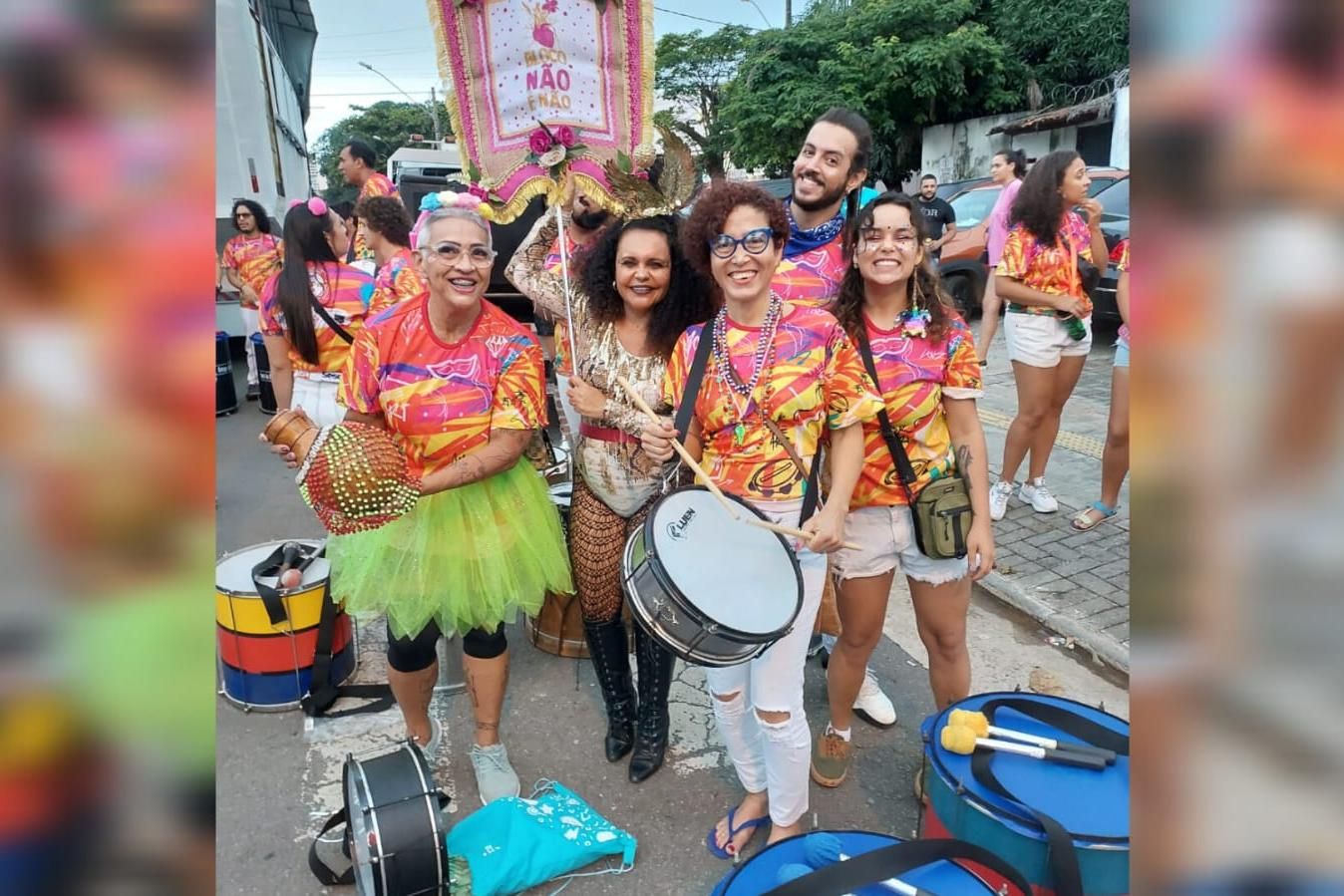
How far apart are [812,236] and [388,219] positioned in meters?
2.71

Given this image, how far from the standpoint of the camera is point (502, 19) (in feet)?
9.47

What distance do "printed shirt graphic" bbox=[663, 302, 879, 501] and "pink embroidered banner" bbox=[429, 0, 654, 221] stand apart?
38.7 inches

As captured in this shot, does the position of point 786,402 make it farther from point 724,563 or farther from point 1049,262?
point 1049,262

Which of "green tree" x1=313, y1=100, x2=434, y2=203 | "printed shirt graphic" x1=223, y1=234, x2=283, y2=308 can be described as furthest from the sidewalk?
"green tree" x1=313, y1=100, x2=434, y2=203

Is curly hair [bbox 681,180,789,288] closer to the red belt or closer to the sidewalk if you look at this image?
the red belt

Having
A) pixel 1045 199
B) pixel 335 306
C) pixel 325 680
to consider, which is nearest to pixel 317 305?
pixel 335 306

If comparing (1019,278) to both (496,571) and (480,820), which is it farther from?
(480,820)

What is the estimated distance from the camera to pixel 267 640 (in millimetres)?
3477

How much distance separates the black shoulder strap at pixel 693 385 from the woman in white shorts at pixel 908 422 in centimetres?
48

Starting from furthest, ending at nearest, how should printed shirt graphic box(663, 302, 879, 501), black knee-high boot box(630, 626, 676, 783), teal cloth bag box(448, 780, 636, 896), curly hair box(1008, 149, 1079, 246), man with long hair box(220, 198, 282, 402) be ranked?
man with long hair box(220, 198, 282, 402) < curly hair box(1008, 149, 1079, 246) < black knee-high boot box(630, 626, 676, 783) < teal cloth bag box(448, 780, 636, 896) < printed shirt graphic box(663, 302, 879, 501)

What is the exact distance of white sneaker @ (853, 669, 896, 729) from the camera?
3.41 metres

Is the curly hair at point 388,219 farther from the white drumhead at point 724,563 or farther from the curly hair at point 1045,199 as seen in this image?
the curly hair at point 1045,199
